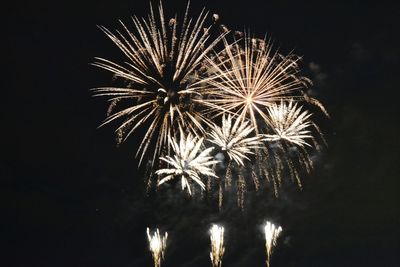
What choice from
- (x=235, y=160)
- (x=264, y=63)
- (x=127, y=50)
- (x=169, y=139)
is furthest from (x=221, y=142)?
(x=127, y=50)

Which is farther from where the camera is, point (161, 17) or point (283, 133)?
point (283, 133)

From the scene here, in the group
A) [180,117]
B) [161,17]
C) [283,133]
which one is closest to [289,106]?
[283,133]

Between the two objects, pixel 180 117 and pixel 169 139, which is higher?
pixel 180 117

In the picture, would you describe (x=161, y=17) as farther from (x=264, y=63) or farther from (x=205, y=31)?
(x=264, y=63)

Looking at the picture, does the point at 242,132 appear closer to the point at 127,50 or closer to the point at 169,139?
the point at 169,139

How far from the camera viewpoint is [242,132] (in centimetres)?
2025

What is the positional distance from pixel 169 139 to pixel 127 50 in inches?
153

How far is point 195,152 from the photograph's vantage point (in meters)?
19.9

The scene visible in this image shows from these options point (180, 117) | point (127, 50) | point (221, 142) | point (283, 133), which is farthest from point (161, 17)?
point (283, 133)

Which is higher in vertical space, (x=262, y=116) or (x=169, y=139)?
(x=262, y=116)

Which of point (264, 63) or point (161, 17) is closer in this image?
point (161, 17)

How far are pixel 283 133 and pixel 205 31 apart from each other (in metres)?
5.23

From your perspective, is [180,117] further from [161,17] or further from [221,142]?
[161,17]

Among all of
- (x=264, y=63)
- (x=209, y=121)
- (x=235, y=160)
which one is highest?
(x=264, y=63)
